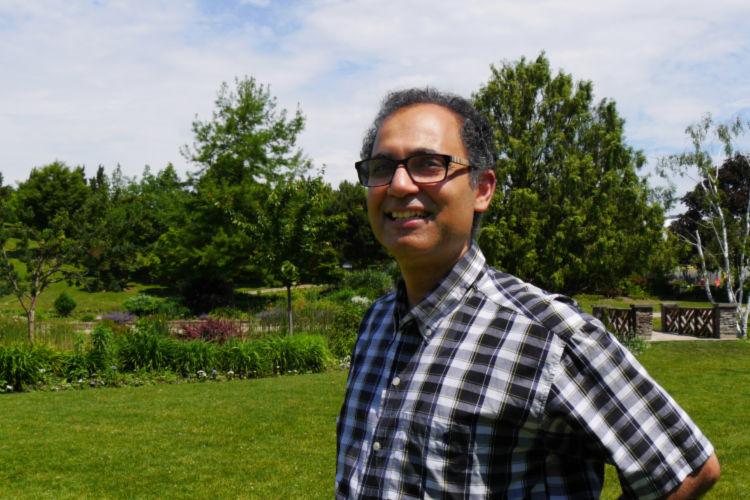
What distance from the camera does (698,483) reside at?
132cm

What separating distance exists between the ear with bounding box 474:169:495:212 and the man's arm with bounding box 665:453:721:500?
821 millimetres

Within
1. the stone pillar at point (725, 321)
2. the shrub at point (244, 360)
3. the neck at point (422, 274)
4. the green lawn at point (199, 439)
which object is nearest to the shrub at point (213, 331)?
the shrub at point (244, 360)

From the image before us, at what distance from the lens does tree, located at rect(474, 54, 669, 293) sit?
15.2 m

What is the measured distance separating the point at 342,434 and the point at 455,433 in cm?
48

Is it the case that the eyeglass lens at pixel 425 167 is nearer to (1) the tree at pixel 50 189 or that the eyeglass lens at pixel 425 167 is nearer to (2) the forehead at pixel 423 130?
(2) the forehead at pixel 423 130

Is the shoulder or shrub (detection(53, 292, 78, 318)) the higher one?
the shoulder

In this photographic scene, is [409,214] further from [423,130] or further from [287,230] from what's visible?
[287,230]

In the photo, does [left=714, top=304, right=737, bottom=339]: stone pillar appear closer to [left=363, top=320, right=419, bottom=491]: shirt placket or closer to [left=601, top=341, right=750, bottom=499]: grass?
[left=601, top=341, right=750, bottom=499]: grass

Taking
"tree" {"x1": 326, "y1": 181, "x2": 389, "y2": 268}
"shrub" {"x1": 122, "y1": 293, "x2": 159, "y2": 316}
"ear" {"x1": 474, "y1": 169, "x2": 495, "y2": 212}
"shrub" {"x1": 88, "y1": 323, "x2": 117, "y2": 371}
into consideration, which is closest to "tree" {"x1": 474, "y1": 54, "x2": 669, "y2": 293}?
→ "shrub" {"x1": 88, "y1": 323, "x2": 117, "y2": 371}

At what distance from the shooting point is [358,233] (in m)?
43.9

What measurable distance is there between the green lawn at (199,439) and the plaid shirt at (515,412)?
431cm

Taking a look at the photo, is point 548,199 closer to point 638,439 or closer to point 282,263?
point 282,263

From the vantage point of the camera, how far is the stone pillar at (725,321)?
18.5m

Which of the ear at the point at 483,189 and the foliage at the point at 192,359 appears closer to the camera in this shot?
the ear at the point at 483,189
